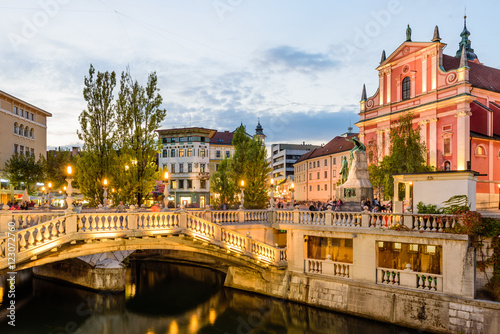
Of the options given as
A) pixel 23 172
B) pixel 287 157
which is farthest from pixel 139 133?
pixel 287 157

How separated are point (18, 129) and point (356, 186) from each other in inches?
1826

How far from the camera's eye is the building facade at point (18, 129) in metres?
47.9

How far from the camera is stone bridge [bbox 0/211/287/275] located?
14891 millimetres

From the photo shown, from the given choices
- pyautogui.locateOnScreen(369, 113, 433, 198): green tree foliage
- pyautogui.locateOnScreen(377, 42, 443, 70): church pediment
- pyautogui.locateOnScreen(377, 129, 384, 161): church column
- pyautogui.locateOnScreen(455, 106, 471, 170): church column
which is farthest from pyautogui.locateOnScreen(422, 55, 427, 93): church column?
pyautogui.locateOnScreen(377, 129, 384, 161): church column

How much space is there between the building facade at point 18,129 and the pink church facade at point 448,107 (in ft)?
153

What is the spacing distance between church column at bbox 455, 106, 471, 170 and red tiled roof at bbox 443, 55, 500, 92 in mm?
4544

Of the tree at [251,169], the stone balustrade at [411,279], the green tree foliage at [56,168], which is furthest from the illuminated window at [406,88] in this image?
the green tree foliage at [56,168]

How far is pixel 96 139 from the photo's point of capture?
29234 mm

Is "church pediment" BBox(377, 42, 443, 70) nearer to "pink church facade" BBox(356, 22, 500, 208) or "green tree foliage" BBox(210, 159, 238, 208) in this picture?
"pink church facade" BBox(356, 22, 500, 208)

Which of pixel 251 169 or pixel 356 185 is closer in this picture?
pixel 356 185

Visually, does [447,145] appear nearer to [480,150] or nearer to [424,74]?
[480,150]

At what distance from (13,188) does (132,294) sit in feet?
98.9

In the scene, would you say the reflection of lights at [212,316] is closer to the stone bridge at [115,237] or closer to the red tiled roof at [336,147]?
the stone bridge at [115,237]

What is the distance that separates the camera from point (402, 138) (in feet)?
134
